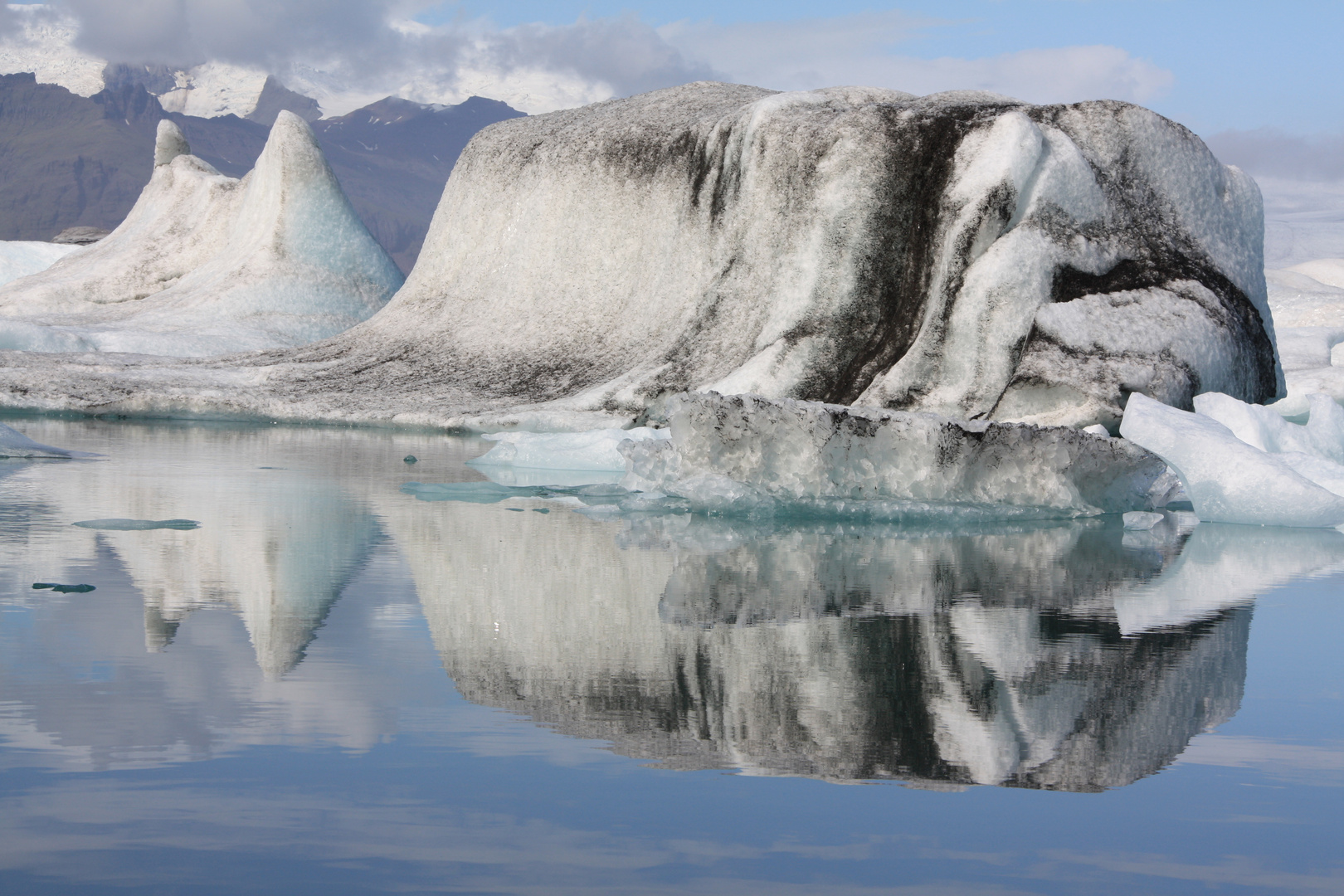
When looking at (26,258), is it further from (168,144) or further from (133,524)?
(133,524)

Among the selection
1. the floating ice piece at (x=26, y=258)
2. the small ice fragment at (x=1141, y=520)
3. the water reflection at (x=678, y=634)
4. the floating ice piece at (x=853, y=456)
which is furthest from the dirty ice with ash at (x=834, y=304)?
the floating ice piece at (x=26, y=258)

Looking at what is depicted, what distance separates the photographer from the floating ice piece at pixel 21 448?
6289 millimetres

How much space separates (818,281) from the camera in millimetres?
9727

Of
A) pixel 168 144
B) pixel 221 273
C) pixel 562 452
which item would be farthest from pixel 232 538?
pixel 168 144

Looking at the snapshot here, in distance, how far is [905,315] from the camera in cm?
930

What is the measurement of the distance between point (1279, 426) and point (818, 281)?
379 centimetres

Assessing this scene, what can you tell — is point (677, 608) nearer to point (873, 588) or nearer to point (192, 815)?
point (873, 588)

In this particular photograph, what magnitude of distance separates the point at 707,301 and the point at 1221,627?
7922mm

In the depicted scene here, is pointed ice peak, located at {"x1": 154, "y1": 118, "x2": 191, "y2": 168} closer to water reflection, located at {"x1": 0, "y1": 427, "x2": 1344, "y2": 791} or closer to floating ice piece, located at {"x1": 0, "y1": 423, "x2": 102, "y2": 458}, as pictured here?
floating ice piece, located at {"x1": 0, "y1": 423, "x2": 102, "y2": 458}

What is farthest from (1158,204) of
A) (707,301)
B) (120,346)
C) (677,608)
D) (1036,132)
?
(120,346)

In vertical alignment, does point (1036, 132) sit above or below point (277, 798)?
above

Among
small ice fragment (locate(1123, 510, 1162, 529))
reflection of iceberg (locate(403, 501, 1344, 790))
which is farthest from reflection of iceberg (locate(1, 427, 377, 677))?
small ice fragment (locate(1123, 510, 1162, 529))

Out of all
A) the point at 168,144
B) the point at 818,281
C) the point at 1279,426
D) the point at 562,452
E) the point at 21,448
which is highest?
the point at 168,144

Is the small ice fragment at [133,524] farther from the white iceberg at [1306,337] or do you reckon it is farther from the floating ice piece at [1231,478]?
the white iceberg at [1306,337]
